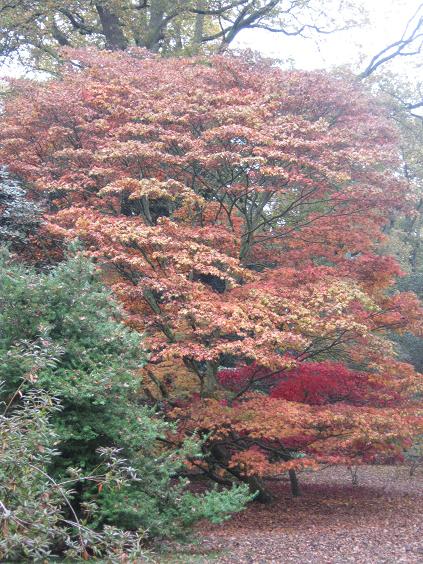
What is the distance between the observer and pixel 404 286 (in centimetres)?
1953

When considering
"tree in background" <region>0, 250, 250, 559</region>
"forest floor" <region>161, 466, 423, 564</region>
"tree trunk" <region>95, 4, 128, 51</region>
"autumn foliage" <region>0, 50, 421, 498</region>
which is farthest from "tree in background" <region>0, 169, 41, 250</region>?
"tree trunk" <region>95, 4, 128, 51</region>

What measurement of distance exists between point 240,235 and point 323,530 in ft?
15.2

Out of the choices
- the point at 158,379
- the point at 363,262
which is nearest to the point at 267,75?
the point at 363,262

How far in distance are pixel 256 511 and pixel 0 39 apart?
41.7ft

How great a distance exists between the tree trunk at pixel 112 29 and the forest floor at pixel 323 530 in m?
11.8

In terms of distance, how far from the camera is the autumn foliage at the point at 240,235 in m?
8.17

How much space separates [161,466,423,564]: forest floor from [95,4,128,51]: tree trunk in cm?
1179

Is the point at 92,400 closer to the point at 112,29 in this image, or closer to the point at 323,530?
the point at 323,530

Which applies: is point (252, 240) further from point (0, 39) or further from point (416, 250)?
point (416, 250)

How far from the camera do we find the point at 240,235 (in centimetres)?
1016

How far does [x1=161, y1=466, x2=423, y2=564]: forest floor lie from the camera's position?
777 cm

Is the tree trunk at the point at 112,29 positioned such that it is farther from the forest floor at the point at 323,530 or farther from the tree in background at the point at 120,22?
the forest floor at the point at 323,530

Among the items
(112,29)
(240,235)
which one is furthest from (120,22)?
(240,235)

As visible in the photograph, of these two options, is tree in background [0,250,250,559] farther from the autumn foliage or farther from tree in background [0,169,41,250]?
tree in background [0,169,41,250]
